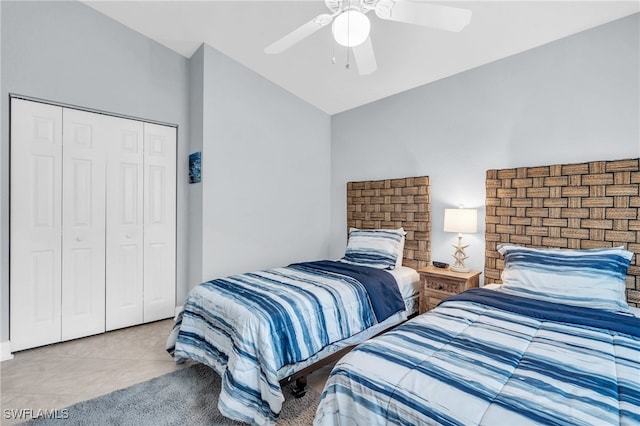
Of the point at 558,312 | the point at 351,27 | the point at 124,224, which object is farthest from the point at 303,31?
the point at 124,224

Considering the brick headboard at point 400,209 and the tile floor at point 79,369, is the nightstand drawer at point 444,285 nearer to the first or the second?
the brick headboard at point 400,209

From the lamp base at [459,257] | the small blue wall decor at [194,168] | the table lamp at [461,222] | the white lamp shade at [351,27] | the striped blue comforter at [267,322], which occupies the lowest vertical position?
the striped blue comforter at [267,322]

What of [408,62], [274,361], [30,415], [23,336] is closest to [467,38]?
[408,62]

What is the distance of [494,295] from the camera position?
211 cm

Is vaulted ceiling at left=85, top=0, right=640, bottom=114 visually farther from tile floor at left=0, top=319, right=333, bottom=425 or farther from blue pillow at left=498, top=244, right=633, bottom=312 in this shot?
tile floor at left=0, top=319, right=333, bottom=425

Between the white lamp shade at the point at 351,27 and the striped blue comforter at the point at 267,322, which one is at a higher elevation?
the white lamp shade at the point at 351,27

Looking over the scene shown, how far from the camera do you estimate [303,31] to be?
77.0 inches

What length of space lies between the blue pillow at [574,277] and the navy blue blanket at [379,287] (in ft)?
2.81

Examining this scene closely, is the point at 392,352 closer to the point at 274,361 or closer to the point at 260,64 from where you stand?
the point at 274,361

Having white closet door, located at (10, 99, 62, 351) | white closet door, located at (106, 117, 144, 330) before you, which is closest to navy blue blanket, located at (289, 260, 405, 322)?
white closet door, located at (106, 117, 144, 330)

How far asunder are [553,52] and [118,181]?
4243 millimetres

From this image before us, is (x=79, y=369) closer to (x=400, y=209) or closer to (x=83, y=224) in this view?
(x=83, y=224)

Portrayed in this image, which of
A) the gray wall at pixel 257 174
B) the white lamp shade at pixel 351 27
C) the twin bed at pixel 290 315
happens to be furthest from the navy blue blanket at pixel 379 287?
the white lamp shade at pixel 351 27

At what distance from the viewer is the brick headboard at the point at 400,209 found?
349 cm
